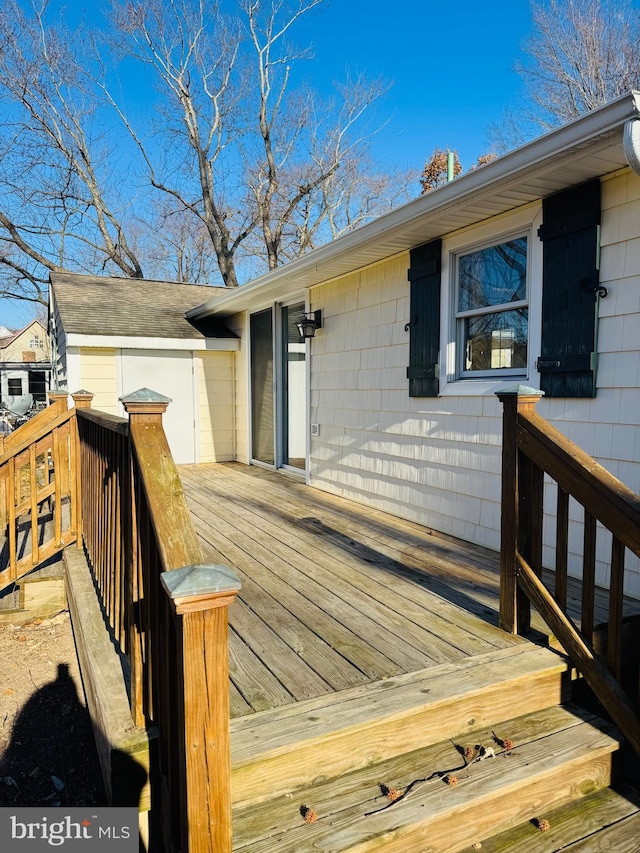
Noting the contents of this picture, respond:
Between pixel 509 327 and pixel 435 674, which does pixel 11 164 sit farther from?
pixel 435 674

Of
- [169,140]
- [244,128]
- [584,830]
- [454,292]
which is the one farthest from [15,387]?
[584,830]

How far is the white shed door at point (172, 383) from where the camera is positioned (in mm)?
7465

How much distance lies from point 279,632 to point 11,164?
18.5m

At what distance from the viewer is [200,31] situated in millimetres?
16016

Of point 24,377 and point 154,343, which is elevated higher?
point 154,343

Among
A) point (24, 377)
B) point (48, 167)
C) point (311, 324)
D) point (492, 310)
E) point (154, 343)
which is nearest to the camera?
point (492, 310)

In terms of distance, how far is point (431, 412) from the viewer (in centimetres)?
425

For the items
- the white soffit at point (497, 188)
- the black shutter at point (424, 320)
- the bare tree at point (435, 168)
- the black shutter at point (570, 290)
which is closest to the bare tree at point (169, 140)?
the bare tree at point (435, 168)

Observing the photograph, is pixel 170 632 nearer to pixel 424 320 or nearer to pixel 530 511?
pixel 530 511

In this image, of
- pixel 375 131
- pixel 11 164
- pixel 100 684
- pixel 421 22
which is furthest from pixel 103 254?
pixel 100 684

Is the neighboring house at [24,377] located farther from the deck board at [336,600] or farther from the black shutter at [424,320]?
the black shutter at [424,320]

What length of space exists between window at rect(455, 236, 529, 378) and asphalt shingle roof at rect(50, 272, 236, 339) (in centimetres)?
464

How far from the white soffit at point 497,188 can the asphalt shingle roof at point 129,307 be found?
309cm

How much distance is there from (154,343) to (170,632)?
6491 millimetres
